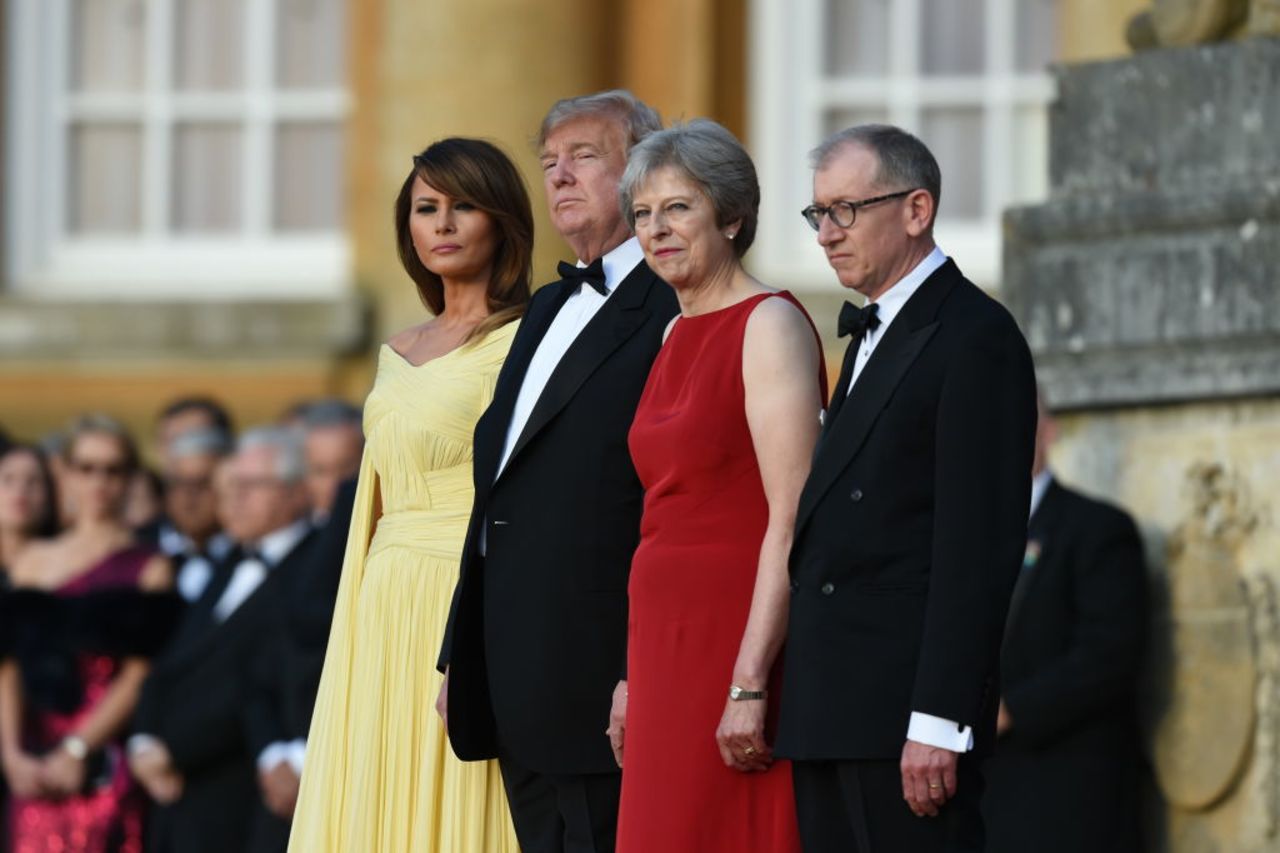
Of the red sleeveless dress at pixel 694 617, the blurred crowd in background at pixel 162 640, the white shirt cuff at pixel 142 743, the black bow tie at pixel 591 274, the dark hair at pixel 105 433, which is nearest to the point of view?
the red sleeveless dress at pixel 694 617

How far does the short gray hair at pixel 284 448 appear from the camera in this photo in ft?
31.3


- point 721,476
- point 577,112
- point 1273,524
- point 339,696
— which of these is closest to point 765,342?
point 721,476

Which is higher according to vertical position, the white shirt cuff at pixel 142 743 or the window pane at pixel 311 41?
the window pane at pixel 311 41

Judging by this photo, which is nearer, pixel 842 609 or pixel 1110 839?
pixel 842 609

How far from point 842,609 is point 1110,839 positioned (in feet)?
7.77

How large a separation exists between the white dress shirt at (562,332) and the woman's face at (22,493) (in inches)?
182

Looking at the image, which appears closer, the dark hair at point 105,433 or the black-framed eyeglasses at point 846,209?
the black-framed eyeglasses at point 846,209

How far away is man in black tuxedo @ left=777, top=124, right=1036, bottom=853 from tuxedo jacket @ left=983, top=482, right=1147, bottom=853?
6.86 feet

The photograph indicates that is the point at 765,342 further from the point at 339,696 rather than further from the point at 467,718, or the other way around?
the point at 339,696

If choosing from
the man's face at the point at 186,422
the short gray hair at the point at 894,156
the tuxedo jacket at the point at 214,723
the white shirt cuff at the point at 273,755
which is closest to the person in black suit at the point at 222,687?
the tuxedo jacket at the point at 214,723

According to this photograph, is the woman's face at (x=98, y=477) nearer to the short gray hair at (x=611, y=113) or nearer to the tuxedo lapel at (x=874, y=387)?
the short gray hair at (x=611, y=113)

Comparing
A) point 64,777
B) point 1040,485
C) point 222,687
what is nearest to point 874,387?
point 1040,485

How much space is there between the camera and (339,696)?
6355 millimetres

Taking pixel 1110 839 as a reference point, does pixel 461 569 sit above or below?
above
